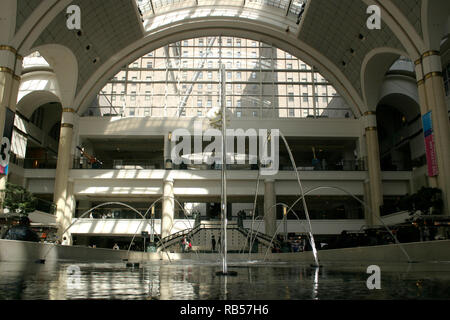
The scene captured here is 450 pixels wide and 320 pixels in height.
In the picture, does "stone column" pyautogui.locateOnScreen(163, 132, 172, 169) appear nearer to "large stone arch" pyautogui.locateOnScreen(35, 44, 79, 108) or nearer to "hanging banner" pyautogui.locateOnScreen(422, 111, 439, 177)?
"large stone arch" pyautogui.locateOnScreen(35, 44, 79, 108)

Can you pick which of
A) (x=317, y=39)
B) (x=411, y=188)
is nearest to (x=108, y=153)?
(x=317, y=39)

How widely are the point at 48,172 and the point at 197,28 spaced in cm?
1932

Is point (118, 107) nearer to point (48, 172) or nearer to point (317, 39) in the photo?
point (48, 172)

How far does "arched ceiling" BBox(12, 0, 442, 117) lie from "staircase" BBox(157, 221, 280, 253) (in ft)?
50.3

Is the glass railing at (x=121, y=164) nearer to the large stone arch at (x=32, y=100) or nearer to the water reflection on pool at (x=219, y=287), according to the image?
the large stone arch at (x=32, y=100)

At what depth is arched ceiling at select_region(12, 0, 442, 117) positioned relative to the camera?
25.6 m

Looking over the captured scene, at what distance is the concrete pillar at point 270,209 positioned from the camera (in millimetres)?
32062

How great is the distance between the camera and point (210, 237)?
102 ft

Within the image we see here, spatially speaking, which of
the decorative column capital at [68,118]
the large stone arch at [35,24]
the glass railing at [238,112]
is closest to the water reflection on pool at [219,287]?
the large stone arch at [35,24]

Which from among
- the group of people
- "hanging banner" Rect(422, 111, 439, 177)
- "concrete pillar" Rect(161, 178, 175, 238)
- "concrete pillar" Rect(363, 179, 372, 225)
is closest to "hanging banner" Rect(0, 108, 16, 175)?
the group of people

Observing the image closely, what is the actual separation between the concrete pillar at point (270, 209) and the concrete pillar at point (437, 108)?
12.8m

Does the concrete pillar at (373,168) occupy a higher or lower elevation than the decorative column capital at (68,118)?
lower

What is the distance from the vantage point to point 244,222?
107 feet
